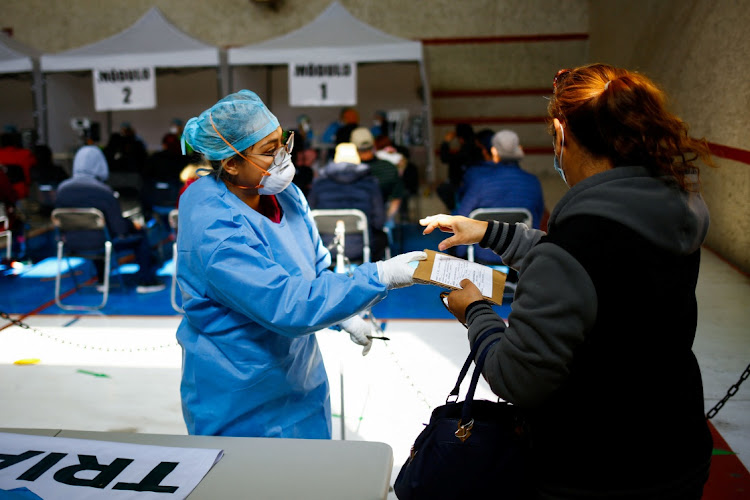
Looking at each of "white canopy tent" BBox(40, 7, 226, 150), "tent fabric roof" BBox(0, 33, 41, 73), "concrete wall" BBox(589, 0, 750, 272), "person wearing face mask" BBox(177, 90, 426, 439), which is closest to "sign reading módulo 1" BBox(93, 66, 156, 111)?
"white canopy tent" BBox(40, 7, 226, 150)

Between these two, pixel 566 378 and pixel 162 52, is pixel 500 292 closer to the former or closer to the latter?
pixel 566 378

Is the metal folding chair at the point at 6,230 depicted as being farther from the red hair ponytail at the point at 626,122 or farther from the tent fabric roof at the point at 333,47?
the red hair ponytail at the point at 626,122

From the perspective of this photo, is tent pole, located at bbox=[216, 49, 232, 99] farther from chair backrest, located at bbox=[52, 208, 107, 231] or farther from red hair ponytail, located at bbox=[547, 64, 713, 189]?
red hair ponytail, located at bbox=[547, 64, 713, 189]

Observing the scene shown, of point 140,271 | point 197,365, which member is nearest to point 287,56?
point 140,271

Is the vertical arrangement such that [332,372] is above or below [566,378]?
below

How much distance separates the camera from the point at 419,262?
5.82 feet

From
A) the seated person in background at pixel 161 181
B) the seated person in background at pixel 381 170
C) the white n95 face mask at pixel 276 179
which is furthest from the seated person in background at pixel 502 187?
the seated person in background at pixel 161 181

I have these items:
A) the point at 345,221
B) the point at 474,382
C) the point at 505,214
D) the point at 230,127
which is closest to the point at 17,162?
the point at 345,221

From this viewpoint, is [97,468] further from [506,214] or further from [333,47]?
[333,47]

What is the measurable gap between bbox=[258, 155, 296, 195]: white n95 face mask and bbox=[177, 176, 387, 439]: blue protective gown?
11 centimetres

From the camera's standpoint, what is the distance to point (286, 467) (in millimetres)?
1558

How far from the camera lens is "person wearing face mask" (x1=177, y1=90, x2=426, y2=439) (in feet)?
5.46

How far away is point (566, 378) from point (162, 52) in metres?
8.45

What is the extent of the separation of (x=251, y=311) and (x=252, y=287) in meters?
0.07
